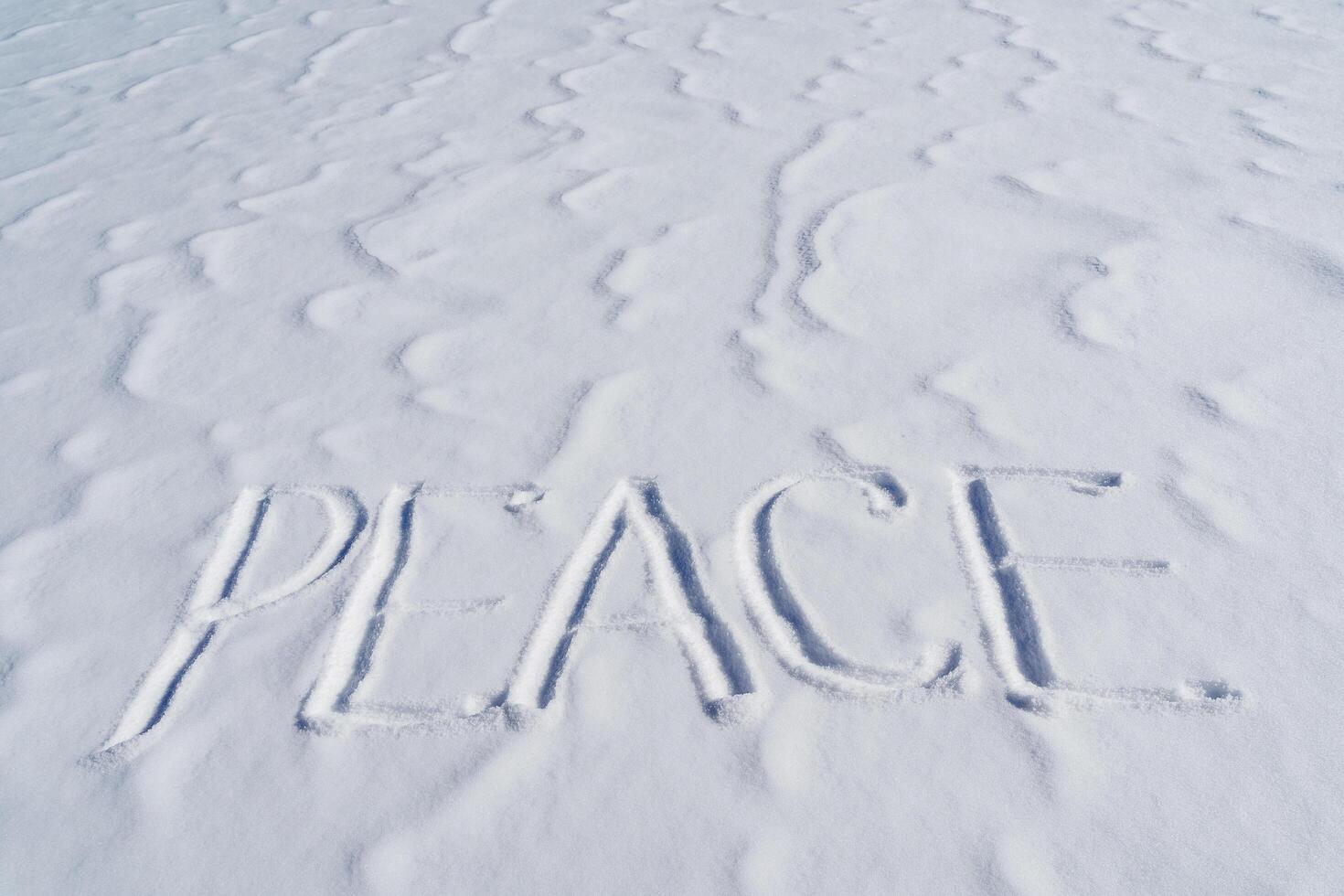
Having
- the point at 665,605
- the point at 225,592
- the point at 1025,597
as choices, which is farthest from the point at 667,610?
the point at 225,592

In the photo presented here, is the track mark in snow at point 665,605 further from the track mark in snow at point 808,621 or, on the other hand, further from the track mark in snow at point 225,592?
the track mark in snow at point 225,592

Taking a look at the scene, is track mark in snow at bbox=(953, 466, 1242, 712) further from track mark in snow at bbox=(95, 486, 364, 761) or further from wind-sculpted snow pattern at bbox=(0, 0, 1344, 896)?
track mark in snow at bbox=(95, 486, 364, 761)

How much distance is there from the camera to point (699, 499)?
1.71m

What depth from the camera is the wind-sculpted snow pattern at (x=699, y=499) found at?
4.13ft

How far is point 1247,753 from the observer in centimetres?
125

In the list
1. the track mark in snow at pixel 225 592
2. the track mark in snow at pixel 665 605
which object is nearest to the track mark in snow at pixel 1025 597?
the track mark in snow at pixel 665 605

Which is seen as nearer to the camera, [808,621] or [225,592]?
[808,621]

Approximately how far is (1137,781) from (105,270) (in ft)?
8.00

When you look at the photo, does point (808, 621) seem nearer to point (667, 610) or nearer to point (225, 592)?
point (667, 610)

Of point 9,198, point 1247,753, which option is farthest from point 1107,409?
point 9,198

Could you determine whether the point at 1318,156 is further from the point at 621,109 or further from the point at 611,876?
the point at 611,876

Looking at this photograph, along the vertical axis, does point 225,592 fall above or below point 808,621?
below

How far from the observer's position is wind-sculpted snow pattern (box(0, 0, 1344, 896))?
4.13ft

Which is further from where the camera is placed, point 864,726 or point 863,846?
point 864,726
